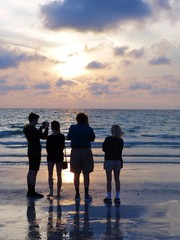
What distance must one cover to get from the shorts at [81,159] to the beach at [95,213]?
680 mm

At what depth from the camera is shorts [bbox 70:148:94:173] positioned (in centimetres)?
888

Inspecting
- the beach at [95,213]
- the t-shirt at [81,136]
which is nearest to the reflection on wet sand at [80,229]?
the beach at [95,213]

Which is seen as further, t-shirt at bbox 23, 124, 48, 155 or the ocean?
the ocean

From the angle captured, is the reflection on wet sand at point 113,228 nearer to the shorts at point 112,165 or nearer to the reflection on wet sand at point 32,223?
the reflection on wet sand at point 32,223

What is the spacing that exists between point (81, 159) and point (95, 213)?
150cm

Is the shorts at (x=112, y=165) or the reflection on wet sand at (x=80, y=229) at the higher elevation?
the shorts at (x=112, y=165)

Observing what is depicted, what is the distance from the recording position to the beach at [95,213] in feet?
20.9

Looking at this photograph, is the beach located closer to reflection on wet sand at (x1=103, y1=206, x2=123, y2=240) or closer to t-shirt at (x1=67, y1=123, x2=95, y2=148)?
reflection on wet sand at (x1=103, y1=206, x2=123, y2=240)

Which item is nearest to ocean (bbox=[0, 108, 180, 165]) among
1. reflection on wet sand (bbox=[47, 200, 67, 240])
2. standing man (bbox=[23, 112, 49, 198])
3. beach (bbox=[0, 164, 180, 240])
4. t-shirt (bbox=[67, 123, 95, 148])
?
beach (bbox=[0, 164, 180, 240])

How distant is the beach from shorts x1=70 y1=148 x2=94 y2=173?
0.68 metres

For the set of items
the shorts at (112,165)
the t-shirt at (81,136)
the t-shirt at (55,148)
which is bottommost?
the shorts at (112,165)

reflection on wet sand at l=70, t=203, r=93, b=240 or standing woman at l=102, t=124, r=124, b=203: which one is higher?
standing woman at l=102, t=124, r=124, b=203

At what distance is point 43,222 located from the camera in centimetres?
702

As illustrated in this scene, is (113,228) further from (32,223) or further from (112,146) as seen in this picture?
(112,146)
